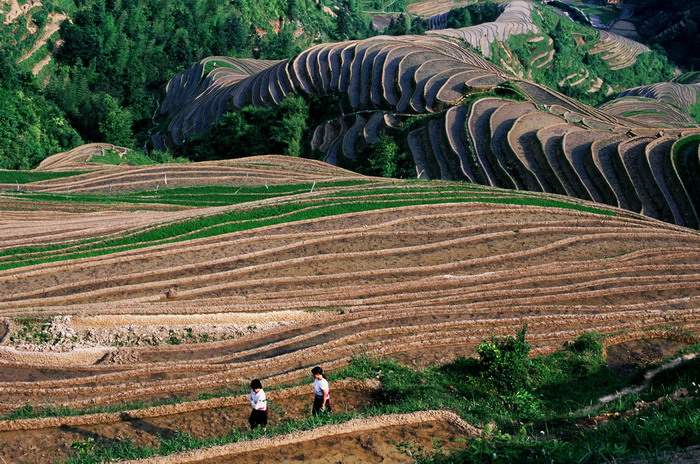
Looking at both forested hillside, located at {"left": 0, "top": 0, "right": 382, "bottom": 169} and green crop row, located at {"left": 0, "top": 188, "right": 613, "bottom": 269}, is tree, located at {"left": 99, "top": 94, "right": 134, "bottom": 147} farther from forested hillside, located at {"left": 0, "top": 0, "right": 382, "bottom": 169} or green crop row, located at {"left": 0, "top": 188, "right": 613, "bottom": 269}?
green crop row, located at {"left": 0, "top": 188, "right": 613, "bottom": 269}

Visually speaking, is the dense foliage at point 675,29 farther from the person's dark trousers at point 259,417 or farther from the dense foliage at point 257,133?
the person's dark trousers at point 259,417

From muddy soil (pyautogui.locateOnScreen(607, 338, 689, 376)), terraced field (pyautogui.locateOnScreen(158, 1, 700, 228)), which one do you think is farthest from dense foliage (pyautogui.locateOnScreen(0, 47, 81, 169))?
muddy soil (pyautogui.locateOnScreen(607, 338, 689, 376))

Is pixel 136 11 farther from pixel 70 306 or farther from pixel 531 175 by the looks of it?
pixel 70 306

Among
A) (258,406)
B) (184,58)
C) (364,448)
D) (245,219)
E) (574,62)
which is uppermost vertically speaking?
(574,62)

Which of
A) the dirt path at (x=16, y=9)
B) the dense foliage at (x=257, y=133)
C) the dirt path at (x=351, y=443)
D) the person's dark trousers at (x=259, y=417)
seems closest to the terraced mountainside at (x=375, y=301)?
the dirt path at (x=351, y=443)

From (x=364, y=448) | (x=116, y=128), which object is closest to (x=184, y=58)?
(x=116, y=128)

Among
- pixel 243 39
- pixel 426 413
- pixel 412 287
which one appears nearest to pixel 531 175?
pixel 412 287

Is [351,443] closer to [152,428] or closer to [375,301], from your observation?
[152,428]
